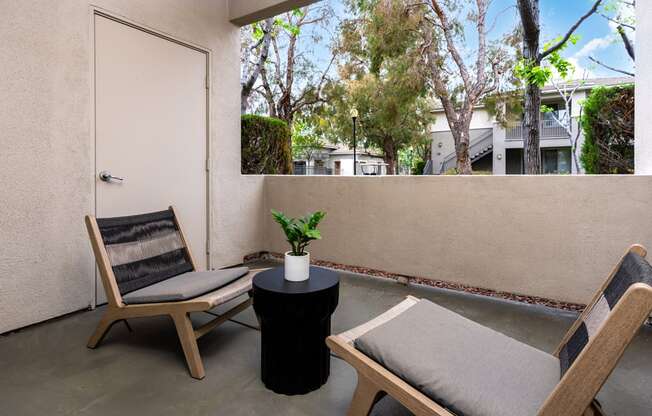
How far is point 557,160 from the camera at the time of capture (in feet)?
49.8

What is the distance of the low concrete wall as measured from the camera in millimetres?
2900

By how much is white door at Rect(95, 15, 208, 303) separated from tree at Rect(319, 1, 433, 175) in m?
8.08

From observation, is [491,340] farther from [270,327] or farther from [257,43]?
[257,43]

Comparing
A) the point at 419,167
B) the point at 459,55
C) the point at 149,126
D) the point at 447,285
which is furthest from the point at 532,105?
the point at 419,167

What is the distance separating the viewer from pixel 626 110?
16.3 feet

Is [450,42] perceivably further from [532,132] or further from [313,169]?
[313,169]

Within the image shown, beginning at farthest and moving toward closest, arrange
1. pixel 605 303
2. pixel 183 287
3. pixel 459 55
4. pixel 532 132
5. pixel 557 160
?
pixel 557 160, pixel 459 55, pixel 532 132, pixel 183 287, pixel 605 303

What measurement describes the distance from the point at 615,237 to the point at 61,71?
14.8ft

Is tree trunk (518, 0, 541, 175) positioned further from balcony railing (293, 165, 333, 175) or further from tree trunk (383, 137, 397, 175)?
balcony railing (293, 165, 333, 175)

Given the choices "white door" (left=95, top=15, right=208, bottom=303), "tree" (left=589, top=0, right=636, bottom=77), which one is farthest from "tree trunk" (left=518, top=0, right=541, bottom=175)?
"white door" (left=95, top=15, right=208, bottom=303)

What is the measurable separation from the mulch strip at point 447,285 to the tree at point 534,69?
5389 millimetres

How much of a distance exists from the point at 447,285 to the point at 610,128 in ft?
11.6

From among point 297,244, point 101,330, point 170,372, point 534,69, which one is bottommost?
point 170,372

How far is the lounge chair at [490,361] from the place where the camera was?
3.40 ft
